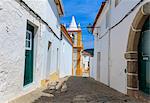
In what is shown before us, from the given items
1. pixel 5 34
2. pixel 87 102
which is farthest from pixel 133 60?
pixel 5 34

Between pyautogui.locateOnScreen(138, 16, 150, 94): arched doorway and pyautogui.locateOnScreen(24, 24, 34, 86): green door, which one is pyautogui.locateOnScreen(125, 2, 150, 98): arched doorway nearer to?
pyautogui.locateOnScreen(138, 16, 150, 94): arched doorway

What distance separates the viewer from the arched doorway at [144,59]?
6.28 meters

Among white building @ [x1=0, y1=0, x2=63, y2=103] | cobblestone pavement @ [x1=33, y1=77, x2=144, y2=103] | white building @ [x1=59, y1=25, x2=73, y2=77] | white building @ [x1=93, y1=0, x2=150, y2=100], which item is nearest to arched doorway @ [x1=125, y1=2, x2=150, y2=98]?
white building @ [x1=93, y1=0, x2=150, y2=100]

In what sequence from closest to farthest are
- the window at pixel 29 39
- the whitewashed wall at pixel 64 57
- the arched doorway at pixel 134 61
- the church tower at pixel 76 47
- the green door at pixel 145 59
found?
the green door at pixel 145 59 < the arched doorway at pixel 134 61 < the window at pixel 29 39 < the whitewashed wall at pixel 64 57 < the church tower at pixel 76 47

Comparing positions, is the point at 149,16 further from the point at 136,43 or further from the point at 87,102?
the point at 87,102

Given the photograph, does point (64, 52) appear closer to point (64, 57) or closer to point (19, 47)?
point (64, 57)

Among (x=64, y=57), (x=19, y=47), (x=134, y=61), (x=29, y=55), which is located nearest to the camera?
(x=19, y=47)

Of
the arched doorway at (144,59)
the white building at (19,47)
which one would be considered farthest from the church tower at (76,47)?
the arched doorway at (144,59)

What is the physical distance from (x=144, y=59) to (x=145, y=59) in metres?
0.08

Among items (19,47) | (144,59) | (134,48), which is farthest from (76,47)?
(19,47)

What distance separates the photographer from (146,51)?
21.0ft

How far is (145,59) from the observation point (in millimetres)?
6508

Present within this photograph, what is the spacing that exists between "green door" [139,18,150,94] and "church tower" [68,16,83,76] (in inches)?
965

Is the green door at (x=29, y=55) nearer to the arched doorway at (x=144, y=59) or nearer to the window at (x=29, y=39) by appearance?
the window at (x=29, y=39)
